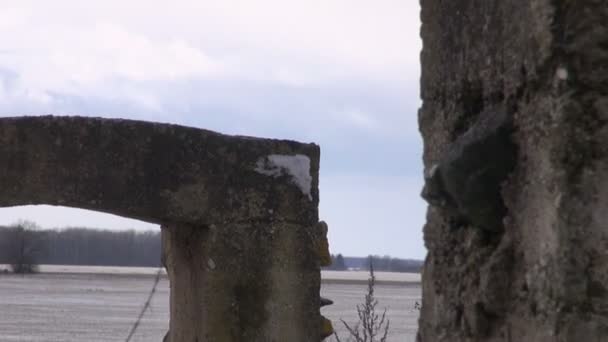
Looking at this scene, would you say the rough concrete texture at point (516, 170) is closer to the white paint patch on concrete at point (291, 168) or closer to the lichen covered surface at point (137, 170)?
the lichen covered surface at point (137, 170)

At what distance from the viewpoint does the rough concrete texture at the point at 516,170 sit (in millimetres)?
1522

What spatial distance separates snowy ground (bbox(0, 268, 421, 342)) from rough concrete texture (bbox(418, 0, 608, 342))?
55.1ft

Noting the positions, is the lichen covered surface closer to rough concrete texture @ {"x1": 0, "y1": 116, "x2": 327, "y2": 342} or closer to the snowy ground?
rough concrete texture @ {"x1": 0, "y1": 116, "x2": 327, "y2": 342}

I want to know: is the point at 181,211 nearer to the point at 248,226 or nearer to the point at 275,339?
the point at 248,226

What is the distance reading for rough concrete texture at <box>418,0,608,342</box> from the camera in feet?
4.99

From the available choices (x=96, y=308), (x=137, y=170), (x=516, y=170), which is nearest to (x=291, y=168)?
(x=137, y=170)

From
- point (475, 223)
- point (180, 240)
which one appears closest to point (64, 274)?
point (180, 240)

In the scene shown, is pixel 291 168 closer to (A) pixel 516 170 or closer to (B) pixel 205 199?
(B) pixel 205 199

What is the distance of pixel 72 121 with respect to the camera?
533 cm

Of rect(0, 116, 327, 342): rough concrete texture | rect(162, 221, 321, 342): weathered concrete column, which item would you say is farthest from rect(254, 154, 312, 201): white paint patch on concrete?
rect(162, 221, 321, 342): weathered concrete column

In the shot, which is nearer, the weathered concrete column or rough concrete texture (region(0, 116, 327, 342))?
rough concrete texture (region(0, 116, 327, 342))

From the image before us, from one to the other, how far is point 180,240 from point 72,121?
2.76 ft

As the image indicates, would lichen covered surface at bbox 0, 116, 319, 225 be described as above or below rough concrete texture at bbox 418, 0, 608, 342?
above

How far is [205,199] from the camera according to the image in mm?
5520
